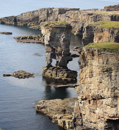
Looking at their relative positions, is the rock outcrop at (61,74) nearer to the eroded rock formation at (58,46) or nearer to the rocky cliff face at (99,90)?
the eroded rock formation at (58,46)

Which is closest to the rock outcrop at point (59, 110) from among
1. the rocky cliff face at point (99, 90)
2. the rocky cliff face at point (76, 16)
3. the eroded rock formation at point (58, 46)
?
the rocky cliff face at point (99, 90)

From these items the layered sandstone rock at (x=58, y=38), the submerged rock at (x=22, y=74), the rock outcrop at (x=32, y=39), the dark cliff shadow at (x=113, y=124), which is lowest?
the submerged rock at (x=22, y=74)

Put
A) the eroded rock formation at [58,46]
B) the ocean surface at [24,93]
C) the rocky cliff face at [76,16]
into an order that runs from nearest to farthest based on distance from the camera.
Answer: the ocean surface at [24,93] < the eroded rock formation at [58,46] < the rocky cliff face at [76,16]

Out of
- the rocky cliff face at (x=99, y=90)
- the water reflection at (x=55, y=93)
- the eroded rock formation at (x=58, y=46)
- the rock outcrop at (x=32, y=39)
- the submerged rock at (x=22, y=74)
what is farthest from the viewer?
the rock outcrop at (x=32, y=39)

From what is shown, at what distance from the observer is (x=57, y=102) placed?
55.7 meters

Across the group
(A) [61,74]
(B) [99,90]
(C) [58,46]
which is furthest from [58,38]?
(B) [99,90]

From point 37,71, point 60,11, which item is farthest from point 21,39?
point 37,71

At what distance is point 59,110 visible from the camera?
52.1 metres

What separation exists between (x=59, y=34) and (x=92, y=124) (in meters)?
36.3

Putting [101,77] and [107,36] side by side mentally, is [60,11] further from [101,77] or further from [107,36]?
[101,77]

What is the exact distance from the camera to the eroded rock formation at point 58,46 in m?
75.2

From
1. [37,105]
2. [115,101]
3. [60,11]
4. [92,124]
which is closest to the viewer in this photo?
[115,101]

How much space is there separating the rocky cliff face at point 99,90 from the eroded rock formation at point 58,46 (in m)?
31.9

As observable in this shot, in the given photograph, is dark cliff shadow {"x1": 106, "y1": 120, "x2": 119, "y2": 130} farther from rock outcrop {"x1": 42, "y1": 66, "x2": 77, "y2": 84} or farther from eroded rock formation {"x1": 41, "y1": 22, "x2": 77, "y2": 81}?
eroded rock formation {"x1": 41, "y1": 22, "x2": 77, "y2": 81}
